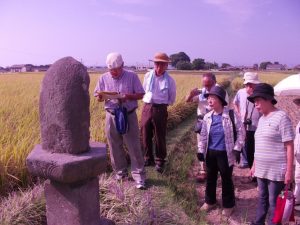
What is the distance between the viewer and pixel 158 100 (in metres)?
Result: 5.44

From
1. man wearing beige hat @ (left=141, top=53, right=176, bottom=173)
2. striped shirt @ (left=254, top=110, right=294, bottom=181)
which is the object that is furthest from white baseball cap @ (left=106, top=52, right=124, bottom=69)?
striped shirt @ (left=254, top=110, right=294, bottom=181)

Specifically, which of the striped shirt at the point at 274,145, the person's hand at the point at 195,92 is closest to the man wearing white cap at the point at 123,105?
the person's hand at the point at 195,92

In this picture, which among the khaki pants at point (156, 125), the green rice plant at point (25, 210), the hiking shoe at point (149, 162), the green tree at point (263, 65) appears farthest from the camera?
the green tree at point (263, 65)

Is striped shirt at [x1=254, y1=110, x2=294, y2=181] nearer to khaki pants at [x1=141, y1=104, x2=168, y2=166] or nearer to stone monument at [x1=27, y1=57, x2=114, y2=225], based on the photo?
stone monument at [x1=27, y1=57, x2=114, y2=225]

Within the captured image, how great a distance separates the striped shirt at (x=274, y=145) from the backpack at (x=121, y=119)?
1.75 m

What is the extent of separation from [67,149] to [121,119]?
6.66 feet

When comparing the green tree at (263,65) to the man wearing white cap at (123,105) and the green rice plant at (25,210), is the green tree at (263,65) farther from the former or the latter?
the green rice plant at (25,210)

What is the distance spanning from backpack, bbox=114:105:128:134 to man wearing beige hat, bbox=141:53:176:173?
1050 mm

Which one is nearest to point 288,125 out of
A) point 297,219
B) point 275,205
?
point 275,205

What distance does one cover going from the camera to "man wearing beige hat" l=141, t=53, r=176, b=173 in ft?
17.7

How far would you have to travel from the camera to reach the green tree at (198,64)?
7238 centimetres

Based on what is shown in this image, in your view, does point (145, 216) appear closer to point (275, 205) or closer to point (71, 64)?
point (275, 205)

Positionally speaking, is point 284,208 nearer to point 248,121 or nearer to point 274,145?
point 274,145

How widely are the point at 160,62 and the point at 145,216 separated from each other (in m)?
2.73
